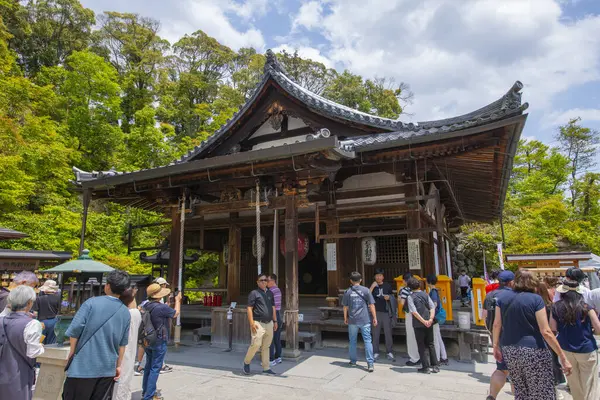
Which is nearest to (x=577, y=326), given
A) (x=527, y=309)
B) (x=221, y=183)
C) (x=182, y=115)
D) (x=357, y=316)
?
(x=527, y=309)

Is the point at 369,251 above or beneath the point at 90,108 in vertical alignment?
beneath

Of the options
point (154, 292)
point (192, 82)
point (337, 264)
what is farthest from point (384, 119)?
point (192, 82)

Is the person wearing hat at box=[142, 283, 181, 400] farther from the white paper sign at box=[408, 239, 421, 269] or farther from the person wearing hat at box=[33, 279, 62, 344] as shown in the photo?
the white paper sign at box=[408, 239, 421, 269]

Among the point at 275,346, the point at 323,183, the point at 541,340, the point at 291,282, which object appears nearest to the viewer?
the point at 541,340

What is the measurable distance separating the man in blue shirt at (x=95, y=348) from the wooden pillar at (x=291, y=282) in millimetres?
4494

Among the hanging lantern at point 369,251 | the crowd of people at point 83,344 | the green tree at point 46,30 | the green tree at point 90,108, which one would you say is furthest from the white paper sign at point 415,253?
the green tree at point 46,30

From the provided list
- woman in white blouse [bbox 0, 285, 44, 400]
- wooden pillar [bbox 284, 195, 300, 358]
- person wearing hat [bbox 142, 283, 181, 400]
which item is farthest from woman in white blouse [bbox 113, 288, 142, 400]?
wooden pillar [bbox 284, 195, 300, 358]

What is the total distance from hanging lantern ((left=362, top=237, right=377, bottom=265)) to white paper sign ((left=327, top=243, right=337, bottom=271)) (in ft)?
3.02

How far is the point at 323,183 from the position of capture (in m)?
10.1

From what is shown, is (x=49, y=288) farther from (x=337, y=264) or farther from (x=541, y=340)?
(x=541, y=340)

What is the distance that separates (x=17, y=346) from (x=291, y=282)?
197 inches

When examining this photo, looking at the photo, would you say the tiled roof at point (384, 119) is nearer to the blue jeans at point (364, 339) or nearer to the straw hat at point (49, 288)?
the blue jeans at point (364, 339)

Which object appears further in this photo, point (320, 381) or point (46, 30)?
point (46, 30)

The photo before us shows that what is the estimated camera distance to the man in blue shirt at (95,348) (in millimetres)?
3156
